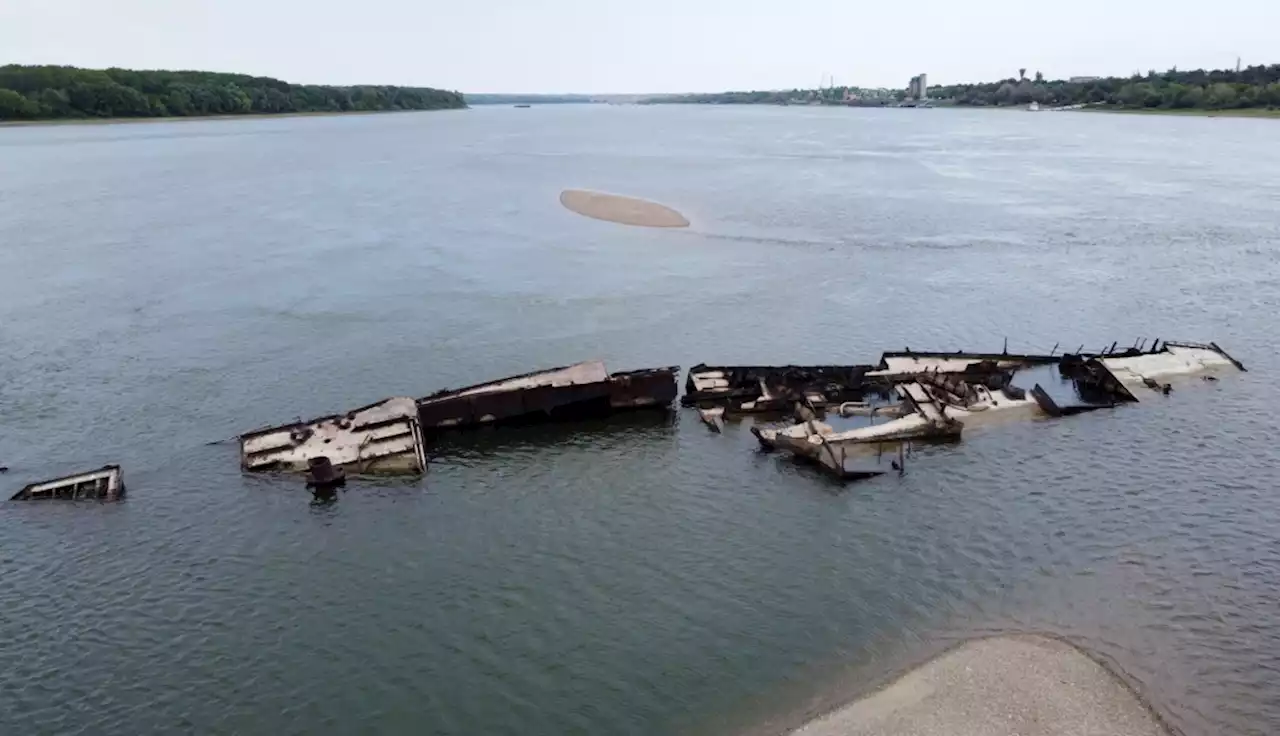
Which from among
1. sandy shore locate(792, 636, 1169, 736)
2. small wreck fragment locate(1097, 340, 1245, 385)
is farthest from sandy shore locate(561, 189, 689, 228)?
sandy shore locate(792, 636, 1169, 736)

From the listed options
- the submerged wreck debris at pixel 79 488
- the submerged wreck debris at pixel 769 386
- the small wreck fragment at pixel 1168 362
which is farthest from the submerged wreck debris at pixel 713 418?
the submerged wreck debris at pixel 79 488

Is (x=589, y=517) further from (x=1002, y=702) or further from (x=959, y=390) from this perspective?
(x=959, y=390)

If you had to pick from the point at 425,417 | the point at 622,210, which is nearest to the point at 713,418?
the point at 425,417

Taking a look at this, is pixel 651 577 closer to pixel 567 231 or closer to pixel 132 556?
pixel 132 556

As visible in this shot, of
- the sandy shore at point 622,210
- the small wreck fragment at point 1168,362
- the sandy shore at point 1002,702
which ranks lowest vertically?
the sandy shore at point 1002,702

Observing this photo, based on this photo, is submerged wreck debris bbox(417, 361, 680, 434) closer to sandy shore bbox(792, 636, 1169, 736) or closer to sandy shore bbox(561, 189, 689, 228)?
sandy shore bbox(792, 636, 1169, 736)

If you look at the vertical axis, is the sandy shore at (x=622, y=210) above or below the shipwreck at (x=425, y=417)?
above

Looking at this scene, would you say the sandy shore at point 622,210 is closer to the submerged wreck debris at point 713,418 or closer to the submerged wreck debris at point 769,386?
the submerged wreck debris at point 769,386

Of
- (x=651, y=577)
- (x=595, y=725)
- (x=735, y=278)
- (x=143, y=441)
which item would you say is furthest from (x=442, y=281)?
(x=595, y=725)
